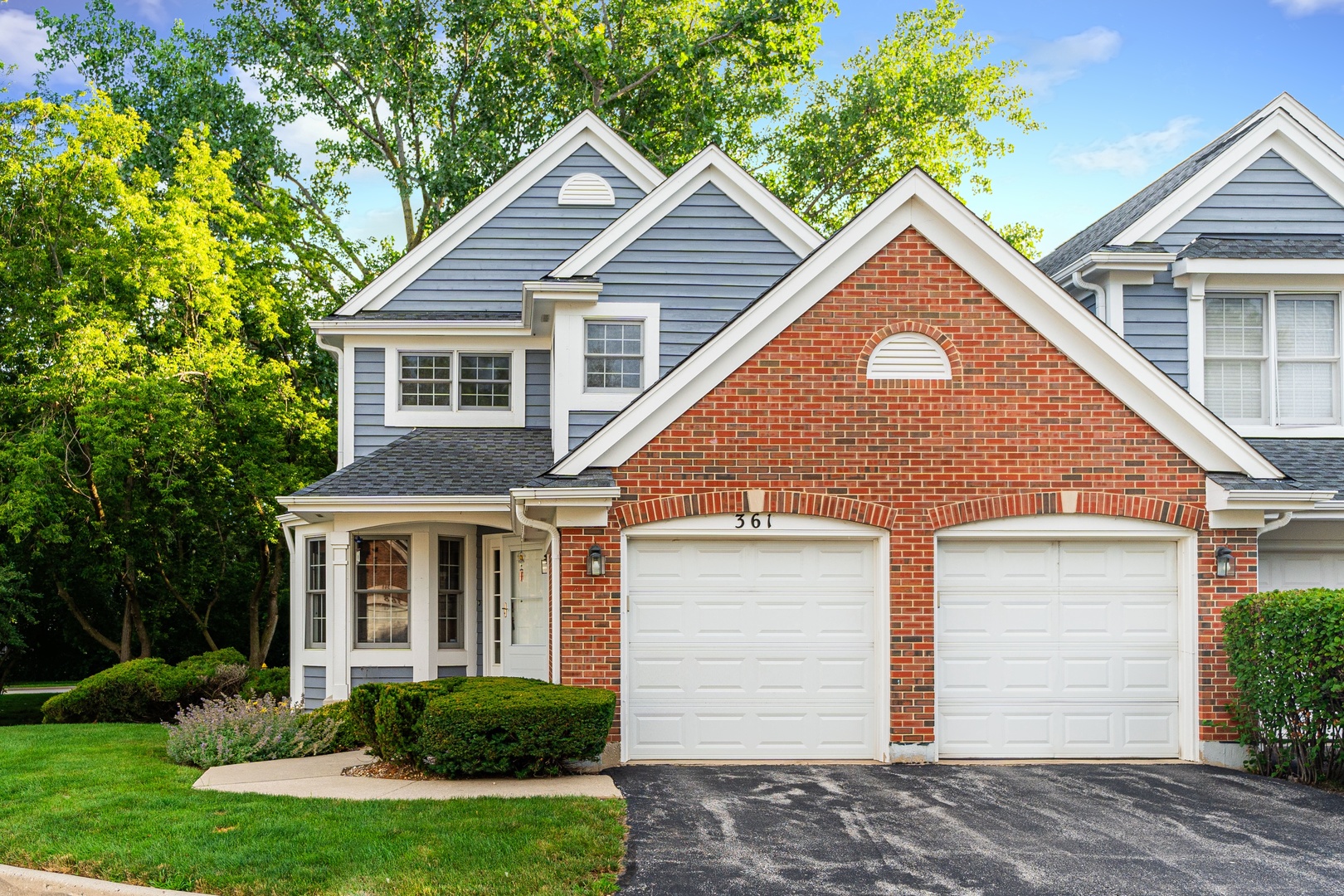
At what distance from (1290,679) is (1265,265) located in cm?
560

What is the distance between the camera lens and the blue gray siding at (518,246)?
57.1 ft

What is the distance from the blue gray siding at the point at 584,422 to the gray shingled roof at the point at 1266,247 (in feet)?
24.1

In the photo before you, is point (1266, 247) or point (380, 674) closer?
point (1266, 247)

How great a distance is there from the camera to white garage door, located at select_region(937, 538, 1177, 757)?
1172 centimetres

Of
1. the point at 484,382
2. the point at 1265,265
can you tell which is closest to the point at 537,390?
the point at 484,382

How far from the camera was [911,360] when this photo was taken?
11719 millimetres

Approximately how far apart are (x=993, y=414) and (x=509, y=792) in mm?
5815

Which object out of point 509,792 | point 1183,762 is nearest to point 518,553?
point 509,792

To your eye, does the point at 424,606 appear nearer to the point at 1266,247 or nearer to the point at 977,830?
the point at 977,830

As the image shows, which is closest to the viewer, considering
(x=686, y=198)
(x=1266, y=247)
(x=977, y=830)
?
(x=977, y=830)

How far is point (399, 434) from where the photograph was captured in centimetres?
1691

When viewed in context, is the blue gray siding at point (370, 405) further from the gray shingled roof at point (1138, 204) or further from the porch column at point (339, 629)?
the gray shingled roof at point (1138, 204)

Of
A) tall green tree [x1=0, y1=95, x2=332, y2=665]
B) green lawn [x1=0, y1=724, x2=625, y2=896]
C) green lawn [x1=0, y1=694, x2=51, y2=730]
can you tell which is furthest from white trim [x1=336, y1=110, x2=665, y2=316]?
green lawn [x1=0, y1=694, x2=51, y2=730]

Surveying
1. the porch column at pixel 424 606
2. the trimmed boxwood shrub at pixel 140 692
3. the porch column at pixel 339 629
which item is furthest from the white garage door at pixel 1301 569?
the trimmed boxwood shrub at pixel 140 692
